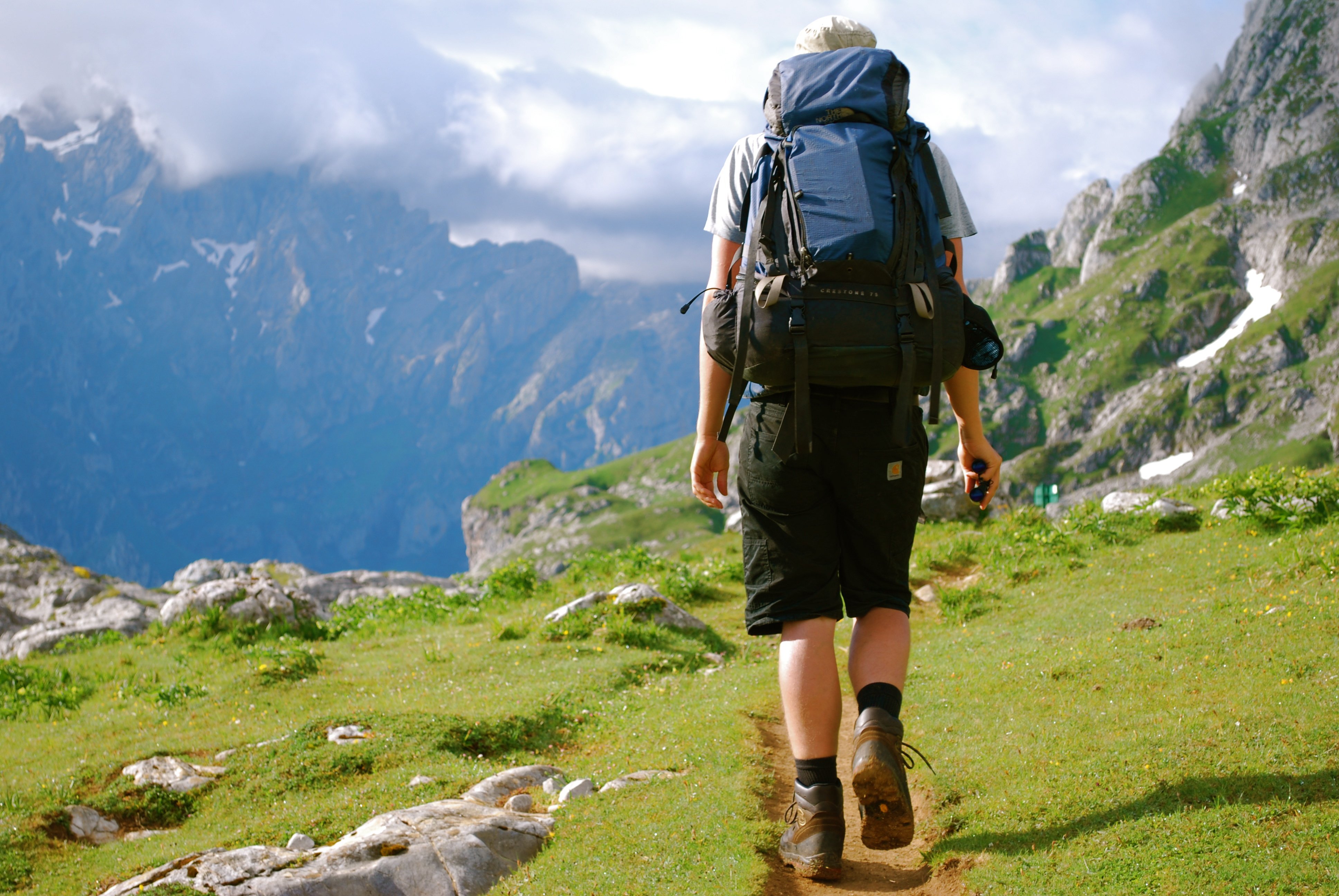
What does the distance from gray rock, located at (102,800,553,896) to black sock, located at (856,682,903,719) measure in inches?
103

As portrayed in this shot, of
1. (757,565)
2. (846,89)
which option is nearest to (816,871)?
(757,565)

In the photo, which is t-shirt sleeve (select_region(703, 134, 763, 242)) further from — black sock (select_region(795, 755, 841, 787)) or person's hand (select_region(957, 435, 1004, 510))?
black sock (select_region(795, 755, 841, 787))

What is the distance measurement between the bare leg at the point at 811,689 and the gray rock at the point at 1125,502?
12.4 metres

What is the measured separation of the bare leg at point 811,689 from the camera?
482 centimetres

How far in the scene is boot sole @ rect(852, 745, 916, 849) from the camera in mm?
4480

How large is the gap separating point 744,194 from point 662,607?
9.35m

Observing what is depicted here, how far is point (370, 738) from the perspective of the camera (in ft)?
28.9

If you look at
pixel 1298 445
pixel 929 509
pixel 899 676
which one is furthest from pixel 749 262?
pixel 1298 445

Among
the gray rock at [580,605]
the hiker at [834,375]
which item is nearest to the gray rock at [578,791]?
the hiker at [834,375]

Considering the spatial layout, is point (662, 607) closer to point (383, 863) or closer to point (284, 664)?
point (284, 664)

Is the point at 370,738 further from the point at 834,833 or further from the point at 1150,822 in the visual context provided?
the point at 1150,822

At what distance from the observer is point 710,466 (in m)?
5.12

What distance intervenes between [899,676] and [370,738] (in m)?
5.97

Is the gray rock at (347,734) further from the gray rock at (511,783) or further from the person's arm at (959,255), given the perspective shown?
the person's arm at (959,255)
